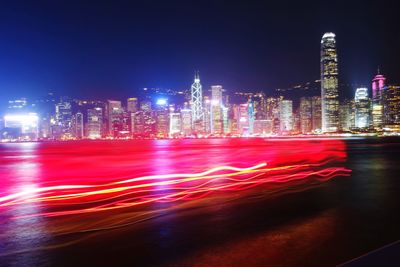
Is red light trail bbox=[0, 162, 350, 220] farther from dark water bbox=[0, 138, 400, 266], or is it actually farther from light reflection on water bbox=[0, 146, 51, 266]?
light reflection on water bbox=[0, 146, 51, 266]

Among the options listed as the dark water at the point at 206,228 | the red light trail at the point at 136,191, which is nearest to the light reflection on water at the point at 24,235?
the dark water at the point at 206,228

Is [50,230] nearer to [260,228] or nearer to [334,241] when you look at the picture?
[260,228]

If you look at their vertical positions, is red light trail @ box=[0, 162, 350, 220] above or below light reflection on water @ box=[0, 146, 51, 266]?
below

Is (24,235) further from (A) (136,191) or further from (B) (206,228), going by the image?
(A) (136,191)

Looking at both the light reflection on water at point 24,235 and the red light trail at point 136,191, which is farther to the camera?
the red light trail at point 136,191

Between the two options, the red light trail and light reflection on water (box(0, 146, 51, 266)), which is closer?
light reflection on water (box(0, 146, 51, 266))

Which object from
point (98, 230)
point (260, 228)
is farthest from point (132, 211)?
point (260, 228)

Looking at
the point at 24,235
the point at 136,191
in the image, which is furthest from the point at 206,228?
the point at 136,191

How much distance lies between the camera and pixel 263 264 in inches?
187

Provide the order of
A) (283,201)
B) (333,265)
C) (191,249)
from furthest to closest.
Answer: (283,201) → (191,249) → (333,265)

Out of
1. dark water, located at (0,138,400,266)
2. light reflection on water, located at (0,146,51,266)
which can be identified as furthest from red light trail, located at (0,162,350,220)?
light reflection on water, located at (0,146,51,266)

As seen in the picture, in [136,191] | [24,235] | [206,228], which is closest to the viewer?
[24,235]

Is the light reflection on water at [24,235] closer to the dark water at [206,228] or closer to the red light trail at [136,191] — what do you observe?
the dark water at [206,228]

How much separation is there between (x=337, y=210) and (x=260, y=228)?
2.47m
